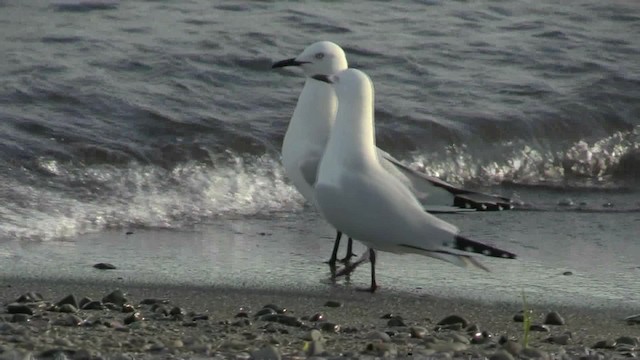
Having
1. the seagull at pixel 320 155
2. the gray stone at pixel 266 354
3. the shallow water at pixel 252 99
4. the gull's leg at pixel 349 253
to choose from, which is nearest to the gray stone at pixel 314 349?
the gray stone at pixel 266 354

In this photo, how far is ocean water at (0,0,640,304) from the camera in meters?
8.20

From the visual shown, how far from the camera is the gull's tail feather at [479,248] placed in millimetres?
6048

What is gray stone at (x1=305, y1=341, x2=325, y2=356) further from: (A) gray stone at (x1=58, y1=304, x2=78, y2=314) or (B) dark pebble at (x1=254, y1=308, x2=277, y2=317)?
(A) gray stone at (x1=58, y1=304, x2=78, y2=314)

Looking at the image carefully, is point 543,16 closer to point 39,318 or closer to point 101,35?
point 101,35

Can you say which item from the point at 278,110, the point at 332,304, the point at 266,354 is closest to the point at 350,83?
the point at 332,304

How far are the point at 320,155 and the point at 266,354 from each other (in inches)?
100

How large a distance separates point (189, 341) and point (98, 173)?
360 cm

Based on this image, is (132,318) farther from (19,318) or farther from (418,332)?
(418,332)

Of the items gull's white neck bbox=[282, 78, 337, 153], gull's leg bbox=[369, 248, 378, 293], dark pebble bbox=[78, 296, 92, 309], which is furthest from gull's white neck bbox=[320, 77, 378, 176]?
dark pebble bbox=[78, 296, 92, 309]

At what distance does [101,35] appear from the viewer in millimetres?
11469

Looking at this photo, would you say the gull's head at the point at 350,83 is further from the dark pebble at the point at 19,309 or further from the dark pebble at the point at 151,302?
the dark pebble at the point at 19,309

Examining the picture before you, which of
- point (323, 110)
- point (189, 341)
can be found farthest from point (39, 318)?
point (323, 110)

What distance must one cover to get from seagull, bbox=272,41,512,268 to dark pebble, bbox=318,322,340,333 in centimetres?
128

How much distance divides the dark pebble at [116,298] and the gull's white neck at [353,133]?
1.22m
